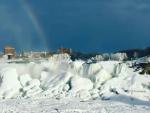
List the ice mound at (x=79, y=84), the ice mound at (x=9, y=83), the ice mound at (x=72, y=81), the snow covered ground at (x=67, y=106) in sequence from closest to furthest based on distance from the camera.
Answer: the snow covered ground at (x=67, y=106) < the ice mound at (x=72, y=81) < the ice mound at (x=79, y=84) < the ice mound at (x=9, y=83)

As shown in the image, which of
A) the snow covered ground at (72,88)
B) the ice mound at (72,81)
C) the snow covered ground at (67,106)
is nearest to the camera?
the snow covered ground at (67,106)

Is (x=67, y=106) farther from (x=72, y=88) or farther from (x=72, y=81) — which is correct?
(x=72, y=81)

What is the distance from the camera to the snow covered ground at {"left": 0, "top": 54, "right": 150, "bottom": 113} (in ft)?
140

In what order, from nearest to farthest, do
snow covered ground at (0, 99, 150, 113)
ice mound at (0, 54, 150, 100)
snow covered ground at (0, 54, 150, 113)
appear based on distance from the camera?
snow covered ground at (0, 99, 150, 113)
snow covered ground at (0, 54, 150, 113)
ice mound at (0, 54, 150, 100)

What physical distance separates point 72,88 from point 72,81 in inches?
36.4

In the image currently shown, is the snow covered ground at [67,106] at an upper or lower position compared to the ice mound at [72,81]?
lower

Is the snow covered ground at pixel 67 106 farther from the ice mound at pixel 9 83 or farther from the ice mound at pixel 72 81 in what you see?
the ice mound at pixel 9 83

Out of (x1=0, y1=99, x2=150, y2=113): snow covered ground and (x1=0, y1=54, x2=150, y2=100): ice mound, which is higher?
(x1=0, y1=54, x2=150, y2=100): ice mound

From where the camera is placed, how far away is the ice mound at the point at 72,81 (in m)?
48.0

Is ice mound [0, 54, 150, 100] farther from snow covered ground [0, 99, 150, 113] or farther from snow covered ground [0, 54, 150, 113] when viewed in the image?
snow covered ground [0, 99, 150, 113]

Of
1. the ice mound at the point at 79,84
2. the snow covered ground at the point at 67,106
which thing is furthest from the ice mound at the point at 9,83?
the ice mound at the point at 79,84

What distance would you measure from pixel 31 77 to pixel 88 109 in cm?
1163

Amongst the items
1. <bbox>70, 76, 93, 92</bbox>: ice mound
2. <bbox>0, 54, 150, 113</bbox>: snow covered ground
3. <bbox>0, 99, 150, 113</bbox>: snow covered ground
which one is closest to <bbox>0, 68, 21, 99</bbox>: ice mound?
<bbox>0, 54, 150, 113</bbox>: snow covered ground

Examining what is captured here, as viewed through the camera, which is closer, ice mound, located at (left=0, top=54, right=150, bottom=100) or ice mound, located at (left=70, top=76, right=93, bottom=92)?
ice mound, located at (left=0, top=54, right=150, bottom=100)
